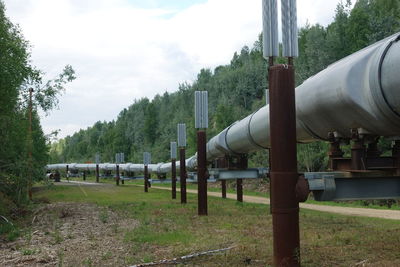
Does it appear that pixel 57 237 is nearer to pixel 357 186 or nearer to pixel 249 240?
pixel 249 240

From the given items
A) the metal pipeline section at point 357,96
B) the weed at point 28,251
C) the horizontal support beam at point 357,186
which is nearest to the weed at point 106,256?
the weed at point 28,251

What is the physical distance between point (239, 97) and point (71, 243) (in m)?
69.6

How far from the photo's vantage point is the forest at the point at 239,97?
1956 inches

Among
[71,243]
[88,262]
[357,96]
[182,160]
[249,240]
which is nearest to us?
[357,96]

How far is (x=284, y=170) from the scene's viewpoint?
6875 mm

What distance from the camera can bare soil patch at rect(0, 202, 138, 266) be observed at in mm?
8914

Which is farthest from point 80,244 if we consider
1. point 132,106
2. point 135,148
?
point 132,106

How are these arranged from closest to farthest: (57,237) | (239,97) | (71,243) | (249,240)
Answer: (249,240)
(71,243)
(57,237)
(239,97)

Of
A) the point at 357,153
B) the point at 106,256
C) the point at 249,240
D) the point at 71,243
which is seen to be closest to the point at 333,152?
the point at 357,153

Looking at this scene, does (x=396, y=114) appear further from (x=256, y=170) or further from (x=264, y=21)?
(x=256, y=170)

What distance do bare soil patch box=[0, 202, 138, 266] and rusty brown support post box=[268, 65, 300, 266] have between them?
3.19 metres

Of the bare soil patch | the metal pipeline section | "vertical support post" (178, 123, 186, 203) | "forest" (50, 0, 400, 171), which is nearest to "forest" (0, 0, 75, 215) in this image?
the bare soil patch

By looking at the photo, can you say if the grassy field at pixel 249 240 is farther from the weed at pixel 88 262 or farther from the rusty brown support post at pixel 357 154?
the rusty brown support post at pixel 357 154

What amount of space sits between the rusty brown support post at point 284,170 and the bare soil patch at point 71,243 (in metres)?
3.19
